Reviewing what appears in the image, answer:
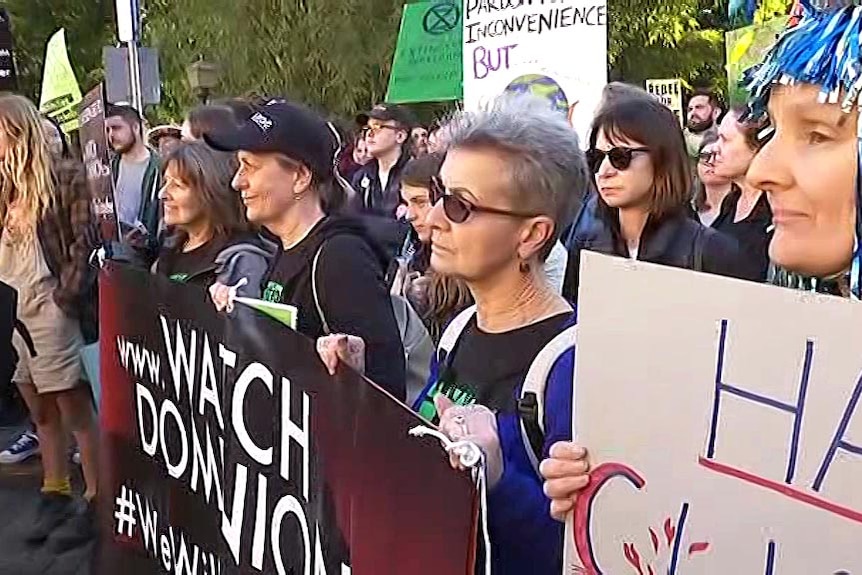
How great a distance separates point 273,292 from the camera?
2912mm

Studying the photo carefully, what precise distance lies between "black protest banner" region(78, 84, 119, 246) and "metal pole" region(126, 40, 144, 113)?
8.30 ft

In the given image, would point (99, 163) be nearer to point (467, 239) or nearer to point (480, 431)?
point (467, 239)

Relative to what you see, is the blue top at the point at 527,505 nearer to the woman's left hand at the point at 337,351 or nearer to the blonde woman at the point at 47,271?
the woman's left hand at the point at 337,351

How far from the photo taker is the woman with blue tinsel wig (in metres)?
1.43

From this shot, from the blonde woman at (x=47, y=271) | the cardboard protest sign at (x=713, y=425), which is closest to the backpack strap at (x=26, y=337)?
the blonde woman at (x=47, y=271)

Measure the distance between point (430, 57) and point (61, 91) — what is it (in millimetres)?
2227

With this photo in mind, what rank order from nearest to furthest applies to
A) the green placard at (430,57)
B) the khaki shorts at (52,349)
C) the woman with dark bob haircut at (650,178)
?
the woman with dark bob haircut at (650,178)
the khaki shorts at (52,349)
the green placard at (430,57)

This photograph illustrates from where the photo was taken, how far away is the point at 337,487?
1998 millimetres

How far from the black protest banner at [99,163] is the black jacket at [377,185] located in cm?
170

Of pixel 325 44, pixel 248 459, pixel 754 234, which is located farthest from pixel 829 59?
pixel 325 44

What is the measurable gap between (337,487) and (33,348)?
3205 millimetres

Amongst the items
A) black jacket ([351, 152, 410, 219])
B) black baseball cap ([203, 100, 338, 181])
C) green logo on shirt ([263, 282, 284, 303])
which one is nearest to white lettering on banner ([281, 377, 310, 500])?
green logo on shirt ([263, 282, 284, 303])

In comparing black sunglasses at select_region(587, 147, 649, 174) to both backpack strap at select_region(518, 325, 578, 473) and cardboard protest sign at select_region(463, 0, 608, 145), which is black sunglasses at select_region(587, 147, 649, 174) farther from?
backpack strap at select_region(518, 325, 578, 473)

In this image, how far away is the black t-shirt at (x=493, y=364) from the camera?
201 centimetres
